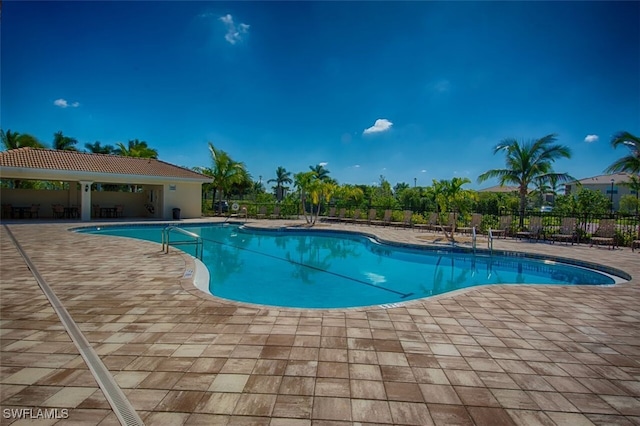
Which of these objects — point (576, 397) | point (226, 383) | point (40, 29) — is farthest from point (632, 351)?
point (40, 29)

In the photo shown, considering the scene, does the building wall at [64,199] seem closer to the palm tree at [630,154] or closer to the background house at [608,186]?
the palm tree at [630,154]

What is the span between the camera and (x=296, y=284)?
752 centimetres

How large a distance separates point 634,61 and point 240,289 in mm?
14589

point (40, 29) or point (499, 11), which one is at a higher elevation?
point (499, 11)

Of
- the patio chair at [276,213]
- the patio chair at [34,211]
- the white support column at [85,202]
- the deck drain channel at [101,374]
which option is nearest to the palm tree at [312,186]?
the patio chair at [276,213]

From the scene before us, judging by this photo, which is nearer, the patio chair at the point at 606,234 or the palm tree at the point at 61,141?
the patio chair at the point at 606,234

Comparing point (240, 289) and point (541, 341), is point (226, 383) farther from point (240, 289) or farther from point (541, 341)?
point (240, 289)

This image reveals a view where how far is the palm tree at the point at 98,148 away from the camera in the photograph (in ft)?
108

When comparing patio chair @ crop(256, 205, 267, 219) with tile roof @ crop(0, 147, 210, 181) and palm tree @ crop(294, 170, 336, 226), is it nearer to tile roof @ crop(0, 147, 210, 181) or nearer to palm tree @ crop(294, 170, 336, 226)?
tile roof @ crop(0, 147, 210, 181)

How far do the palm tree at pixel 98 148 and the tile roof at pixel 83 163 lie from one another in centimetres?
1575

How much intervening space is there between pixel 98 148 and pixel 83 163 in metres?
18.9

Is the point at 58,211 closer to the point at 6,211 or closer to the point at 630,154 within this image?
the point at 6,211

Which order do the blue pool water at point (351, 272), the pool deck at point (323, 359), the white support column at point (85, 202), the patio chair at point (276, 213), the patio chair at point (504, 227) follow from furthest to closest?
the patio chair at point (276, 213)
the white support column at point (85, 202)
the patio chair at point (504, 227)
the blue pool water at point (351, 272)
the pool deck at point (323, 359)

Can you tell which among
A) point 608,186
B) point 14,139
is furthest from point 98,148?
point 608,186
